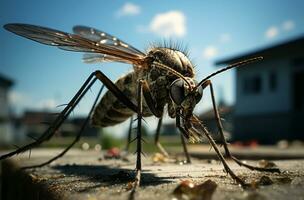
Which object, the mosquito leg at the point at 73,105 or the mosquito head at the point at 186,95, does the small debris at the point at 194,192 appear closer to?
the mosquito head at the point at 186,95

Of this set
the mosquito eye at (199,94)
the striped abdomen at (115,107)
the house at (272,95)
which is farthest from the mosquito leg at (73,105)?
the house at (272,95)

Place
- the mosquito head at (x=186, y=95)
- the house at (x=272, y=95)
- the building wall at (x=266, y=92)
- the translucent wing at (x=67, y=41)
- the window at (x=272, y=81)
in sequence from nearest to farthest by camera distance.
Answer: the mosquito head at (x=186, y=95) → the translucent wing at (x=67, y=41) → the house at (x=272, y=95) → the building wall at (x=266, y=92) → the window at (x=272, y=81)

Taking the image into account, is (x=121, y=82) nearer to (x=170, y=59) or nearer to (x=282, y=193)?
(x=170, y=59)

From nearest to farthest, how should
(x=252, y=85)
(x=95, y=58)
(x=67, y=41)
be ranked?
(x=67, y=41), (x=95, y=58), (x=252, y=85)

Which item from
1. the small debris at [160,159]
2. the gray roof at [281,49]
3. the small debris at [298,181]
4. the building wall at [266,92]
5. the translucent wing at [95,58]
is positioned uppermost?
the gray roof at [281,49]

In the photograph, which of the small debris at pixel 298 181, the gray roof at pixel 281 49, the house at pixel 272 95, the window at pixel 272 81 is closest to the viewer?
the small debris at pixel 298 181

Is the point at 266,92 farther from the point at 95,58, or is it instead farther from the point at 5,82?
the point at 5,82

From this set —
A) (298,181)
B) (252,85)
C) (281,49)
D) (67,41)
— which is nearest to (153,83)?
(67,41)

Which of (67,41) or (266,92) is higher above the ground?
(266,92)
